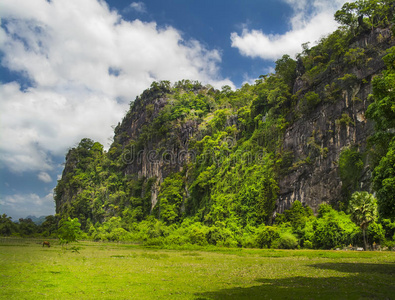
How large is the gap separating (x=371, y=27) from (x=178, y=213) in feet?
220

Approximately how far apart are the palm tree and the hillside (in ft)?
14.0

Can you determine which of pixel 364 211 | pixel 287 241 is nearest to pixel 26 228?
pixel 287 241

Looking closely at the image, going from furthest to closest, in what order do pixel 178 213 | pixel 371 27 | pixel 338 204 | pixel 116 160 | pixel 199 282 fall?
pixel 116 160 < pixel 178 213 < pixel 371 27 < pixel 338 204 < pixel 199 282

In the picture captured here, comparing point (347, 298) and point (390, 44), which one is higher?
point (390, 44)

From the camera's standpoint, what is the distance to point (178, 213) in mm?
92938

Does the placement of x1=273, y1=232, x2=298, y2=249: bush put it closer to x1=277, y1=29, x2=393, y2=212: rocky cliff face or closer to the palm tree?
x1=277, y1=29, x2=393, y2=212: rocky cliff face

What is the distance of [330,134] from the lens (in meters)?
Answer: 59.0

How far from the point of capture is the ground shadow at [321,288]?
14062 mm

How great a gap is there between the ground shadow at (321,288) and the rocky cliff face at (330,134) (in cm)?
3562

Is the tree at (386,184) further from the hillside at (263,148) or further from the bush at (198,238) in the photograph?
the bush at (198,238)

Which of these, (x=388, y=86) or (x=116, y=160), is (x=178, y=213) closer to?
(x=116, y=160)

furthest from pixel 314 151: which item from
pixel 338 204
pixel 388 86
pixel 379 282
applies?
pixel 379 282

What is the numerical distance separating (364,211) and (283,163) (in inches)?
1035

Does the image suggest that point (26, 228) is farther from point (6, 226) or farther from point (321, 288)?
point (321, 288)
